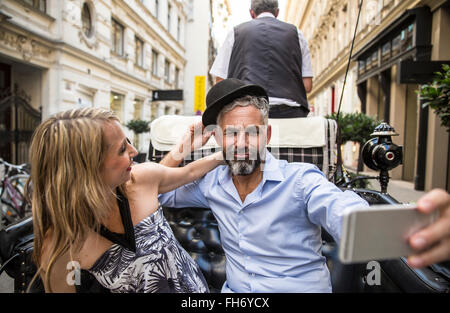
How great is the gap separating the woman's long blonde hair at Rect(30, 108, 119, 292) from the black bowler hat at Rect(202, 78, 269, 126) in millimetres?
620

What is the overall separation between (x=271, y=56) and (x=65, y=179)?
69.7 inches

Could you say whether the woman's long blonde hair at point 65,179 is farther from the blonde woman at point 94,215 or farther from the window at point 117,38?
the window at point 117,38

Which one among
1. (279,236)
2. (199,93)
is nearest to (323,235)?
(279,236)

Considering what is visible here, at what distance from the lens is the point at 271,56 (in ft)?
7.07

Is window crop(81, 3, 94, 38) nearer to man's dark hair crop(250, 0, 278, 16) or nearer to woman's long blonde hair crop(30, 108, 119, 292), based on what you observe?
man's dark hair crop(250, 0, 278, 16)

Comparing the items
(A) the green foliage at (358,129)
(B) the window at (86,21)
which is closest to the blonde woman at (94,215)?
(B) the window at (86,21)

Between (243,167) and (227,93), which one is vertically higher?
(227,93)

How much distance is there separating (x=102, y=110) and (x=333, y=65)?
15506mm

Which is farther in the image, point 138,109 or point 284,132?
point 138,109

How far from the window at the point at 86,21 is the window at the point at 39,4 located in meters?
0.74

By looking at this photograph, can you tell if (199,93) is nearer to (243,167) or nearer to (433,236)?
(243,167)

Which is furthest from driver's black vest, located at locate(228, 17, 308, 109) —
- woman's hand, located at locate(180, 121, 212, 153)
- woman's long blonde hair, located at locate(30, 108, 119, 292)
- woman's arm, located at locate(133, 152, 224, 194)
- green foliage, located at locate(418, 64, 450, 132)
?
woman's long blonde hair, located at locate(30, 108, 119, 292)

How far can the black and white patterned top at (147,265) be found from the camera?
3.49 ft

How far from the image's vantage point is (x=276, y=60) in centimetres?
216
